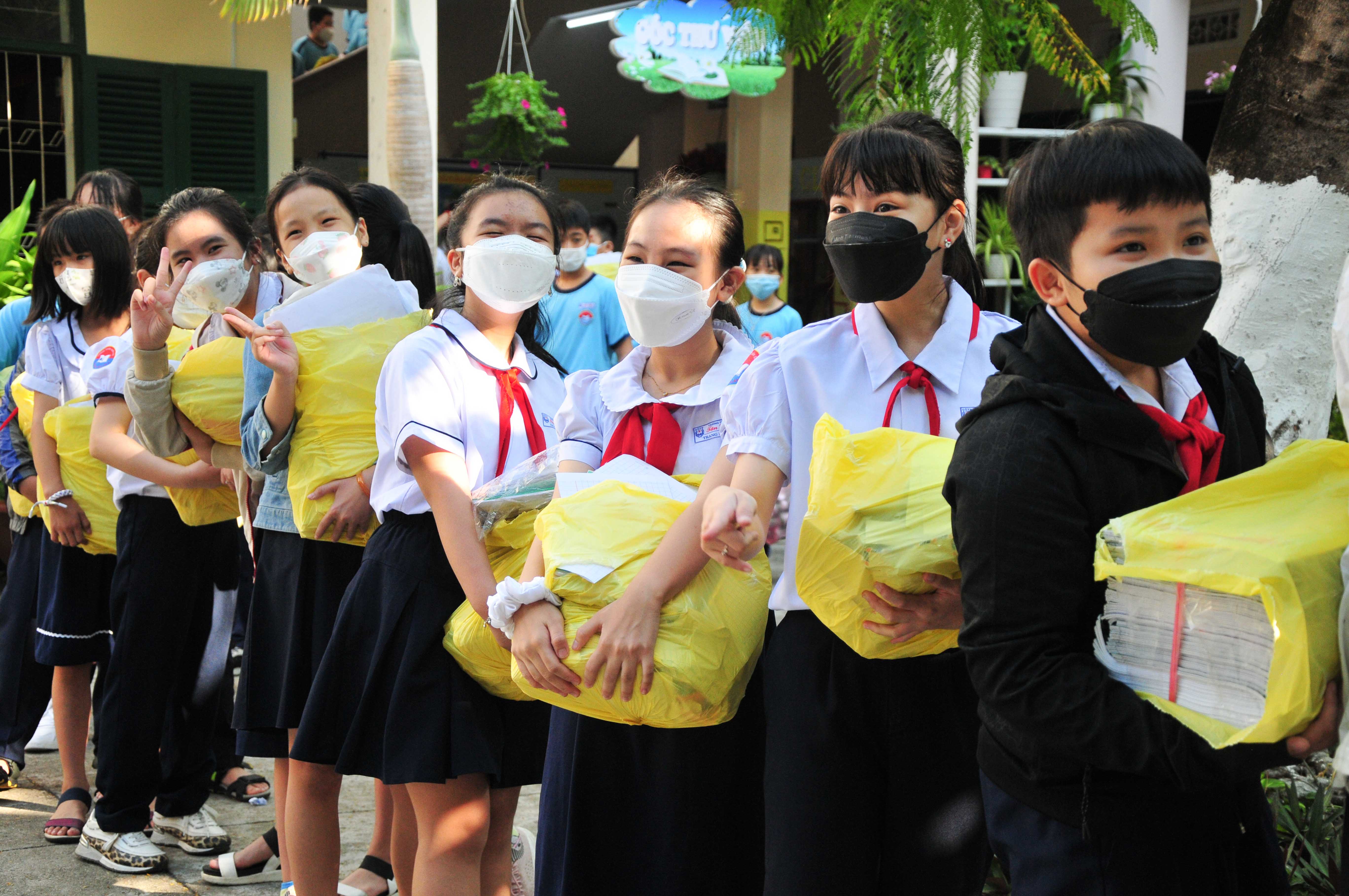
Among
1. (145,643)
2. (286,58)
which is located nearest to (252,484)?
(145,643)

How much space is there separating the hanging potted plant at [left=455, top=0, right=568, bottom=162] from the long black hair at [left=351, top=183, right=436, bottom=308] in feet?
16.9

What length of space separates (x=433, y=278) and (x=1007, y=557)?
255cm

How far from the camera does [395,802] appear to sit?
109 inches

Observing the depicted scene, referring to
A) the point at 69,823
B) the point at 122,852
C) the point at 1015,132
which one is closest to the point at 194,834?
the point at 122,852

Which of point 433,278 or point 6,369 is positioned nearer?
point 433,278

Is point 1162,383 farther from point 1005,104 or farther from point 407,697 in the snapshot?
point 1005,104

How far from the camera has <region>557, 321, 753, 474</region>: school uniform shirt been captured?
2223mm

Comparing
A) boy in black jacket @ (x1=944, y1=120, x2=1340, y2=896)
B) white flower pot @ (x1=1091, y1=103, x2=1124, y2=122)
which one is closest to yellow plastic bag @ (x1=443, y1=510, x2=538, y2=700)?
boy in black jacket @ (x1=944, y1=120, x2=1340, y2=896)

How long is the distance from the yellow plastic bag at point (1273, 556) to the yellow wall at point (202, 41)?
8.38 meters

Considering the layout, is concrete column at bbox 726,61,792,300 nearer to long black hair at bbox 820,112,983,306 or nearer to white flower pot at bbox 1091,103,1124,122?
white flower pot at bbox 1091,103,1124,122

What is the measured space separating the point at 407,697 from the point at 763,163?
9653 mm

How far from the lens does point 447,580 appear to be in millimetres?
2484

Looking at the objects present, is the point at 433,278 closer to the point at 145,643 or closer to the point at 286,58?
the point at 145,643

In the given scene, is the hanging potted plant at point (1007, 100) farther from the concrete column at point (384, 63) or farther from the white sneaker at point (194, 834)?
the white sneaker at point (194, 834)
